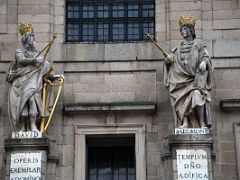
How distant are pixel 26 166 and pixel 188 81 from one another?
167 inches

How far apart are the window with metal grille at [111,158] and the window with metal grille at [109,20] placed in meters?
2.70

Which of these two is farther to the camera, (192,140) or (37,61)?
(37,61)

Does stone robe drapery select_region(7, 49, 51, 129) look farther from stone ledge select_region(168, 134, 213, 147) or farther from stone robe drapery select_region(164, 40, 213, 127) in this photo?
stone ledge select_region(168, 134, 213, 147)

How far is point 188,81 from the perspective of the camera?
21859 millimetres

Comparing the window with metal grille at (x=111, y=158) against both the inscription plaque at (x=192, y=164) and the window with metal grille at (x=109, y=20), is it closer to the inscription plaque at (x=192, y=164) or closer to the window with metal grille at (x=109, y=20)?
the inscription plaque at (x=192, y=164)

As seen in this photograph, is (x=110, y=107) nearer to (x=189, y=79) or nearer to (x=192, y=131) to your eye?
(x=189, y=79)

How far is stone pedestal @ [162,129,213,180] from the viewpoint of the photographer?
816 inches

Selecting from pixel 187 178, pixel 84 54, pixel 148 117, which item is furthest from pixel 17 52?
pixel 187 178

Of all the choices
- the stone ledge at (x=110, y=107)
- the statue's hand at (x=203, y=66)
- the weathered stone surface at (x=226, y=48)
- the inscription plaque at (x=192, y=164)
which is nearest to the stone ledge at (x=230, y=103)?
the statue's hand at (x=203, y=66)

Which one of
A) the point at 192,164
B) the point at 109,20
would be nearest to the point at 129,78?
the point at 109,20

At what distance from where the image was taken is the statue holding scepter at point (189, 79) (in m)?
21.5

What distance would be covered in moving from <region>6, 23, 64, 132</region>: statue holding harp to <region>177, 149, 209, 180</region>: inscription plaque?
3.32 m

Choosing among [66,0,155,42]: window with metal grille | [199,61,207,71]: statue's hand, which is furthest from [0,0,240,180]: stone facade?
[199,61,207,71]: statue's hand

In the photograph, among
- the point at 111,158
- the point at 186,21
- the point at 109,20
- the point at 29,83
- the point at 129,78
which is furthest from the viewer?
the point at 109,20
